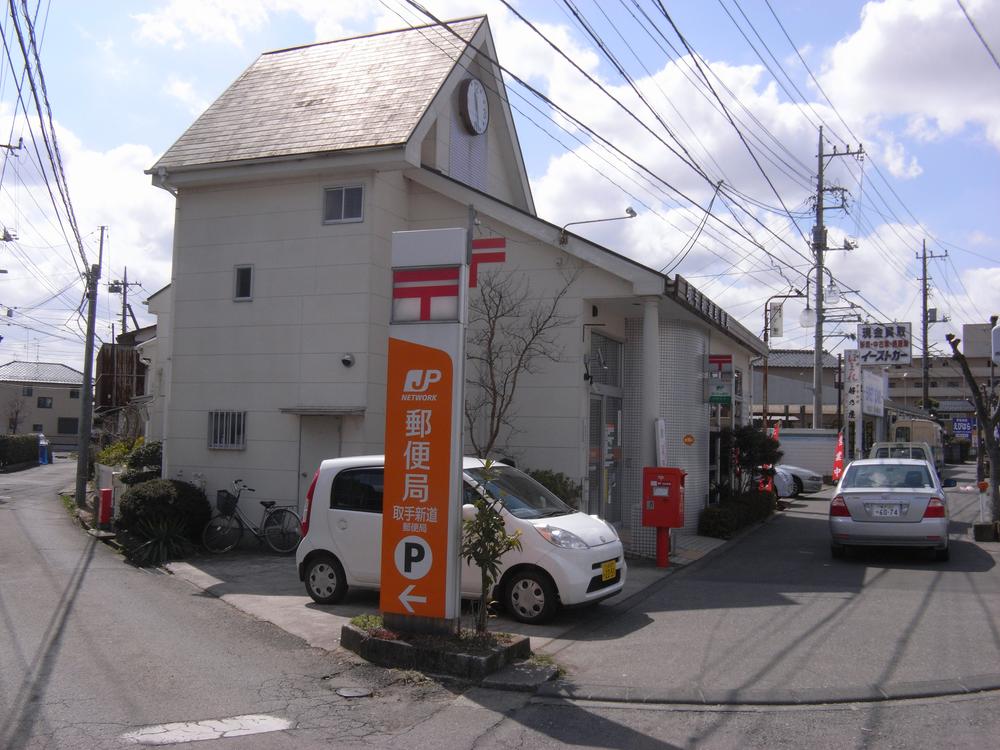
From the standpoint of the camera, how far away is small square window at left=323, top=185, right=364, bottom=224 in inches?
550

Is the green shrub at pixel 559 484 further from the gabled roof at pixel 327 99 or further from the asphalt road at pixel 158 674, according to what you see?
the gabled roof at pixel 327 99

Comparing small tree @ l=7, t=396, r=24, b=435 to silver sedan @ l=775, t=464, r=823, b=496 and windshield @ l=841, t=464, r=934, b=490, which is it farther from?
windshield @ l=841, t=464, r=934, b=490

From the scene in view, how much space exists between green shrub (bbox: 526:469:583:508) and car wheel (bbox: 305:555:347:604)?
4029mm

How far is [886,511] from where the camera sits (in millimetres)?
12461

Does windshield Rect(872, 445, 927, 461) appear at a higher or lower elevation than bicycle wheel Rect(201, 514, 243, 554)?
higher

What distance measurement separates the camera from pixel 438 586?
7.25m

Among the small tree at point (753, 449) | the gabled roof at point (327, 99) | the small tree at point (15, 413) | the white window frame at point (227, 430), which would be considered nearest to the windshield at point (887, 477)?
the small tree at point (753, 449)

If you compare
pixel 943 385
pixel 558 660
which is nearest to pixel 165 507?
pixel 558 660

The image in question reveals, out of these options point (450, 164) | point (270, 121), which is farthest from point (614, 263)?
point (270, 121)

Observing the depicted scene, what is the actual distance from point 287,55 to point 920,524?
15.0 meters

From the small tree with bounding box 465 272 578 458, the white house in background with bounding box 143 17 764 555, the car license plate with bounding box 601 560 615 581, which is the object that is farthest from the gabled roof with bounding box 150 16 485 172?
the car license plate with bounding box 601 560 615 581

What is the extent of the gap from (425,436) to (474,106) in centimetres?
1089

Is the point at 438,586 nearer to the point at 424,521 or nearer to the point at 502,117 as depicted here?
the point at 424,521

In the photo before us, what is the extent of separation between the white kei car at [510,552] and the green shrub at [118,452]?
12891mm
